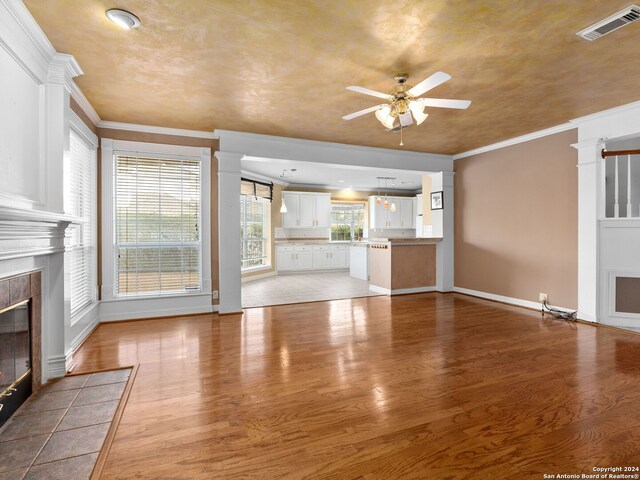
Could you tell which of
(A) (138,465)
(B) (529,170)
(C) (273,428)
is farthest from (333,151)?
(A) (138,465)

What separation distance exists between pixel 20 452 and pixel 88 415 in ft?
1.25

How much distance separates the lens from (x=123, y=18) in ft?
7.13

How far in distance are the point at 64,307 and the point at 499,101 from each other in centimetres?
473

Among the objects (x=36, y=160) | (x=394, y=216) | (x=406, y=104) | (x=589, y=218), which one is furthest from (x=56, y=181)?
(x=394, y=216)

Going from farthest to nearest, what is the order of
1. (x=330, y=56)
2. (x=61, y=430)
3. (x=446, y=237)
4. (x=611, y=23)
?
(x=446, y=237), (x=330, y=56), (x=611, y=23), (x=61, y=430)

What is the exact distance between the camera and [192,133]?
461cm

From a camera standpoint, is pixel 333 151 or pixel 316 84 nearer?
pixel 316 84

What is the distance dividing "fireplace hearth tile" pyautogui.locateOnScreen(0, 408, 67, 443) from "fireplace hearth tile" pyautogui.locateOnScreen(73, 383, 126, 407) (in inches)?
5.8

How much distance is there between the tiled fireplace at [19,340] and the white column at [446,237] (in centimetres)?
587

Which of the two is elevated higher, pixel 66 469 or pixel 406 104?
pixel 406 104

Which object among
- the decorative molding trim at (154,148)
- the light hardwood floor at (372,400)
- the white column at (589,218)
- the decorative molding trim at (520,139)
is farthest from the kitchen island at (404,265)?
the decorative molding trim at (154,148)

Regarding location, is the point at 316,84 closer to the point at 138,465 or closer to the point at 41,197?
the point at 41,197

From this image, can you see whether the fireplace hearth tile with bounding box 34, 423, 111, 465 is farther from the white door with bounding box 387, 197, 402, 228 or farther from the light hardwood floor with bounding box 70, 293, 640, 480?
the white door with bounding box 387, 197, 402, 228

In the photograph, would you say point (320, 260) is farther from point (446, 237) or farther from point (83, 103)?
point (83, 103)
